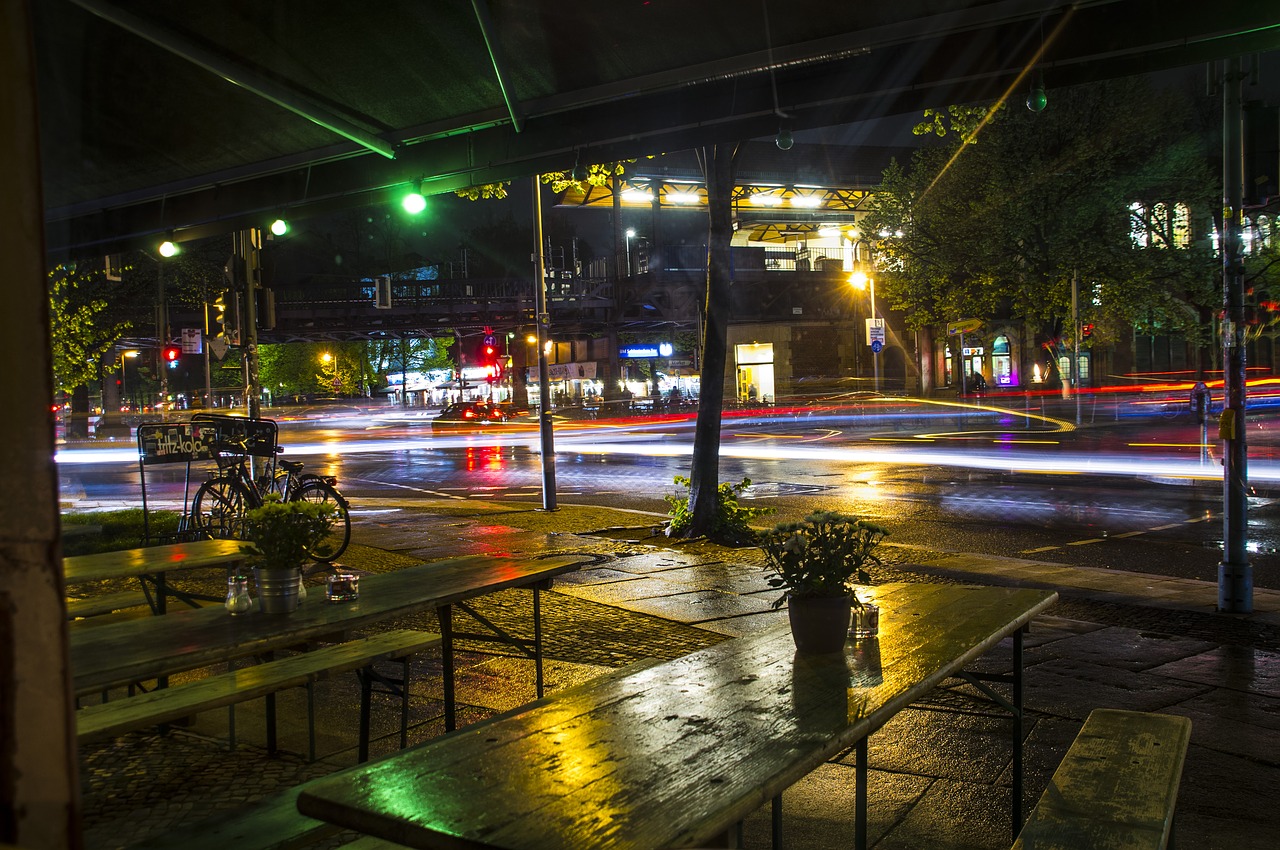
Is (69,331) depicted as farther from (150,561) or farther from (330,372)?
(330,372)

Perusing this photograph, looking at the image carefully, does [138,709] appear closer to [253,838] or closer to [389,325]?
[253,838]

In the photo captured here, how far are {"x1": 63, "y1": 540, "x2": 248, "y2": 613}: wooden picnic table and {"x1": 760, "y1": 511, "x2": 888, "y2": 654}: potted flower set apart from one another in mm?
3251

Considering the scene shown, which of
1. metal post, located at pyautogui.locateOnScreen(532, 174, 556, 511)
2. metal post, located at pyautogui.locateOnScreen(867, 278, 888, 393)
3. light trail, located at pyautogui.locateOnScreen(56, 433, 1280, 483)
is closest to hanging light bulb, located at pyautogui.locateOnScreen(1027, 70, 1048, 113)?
metal post, located at pyautogui.locateOnScreen(532, 174, 556, 511)

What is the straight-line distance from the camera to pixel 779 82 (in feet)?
23.4

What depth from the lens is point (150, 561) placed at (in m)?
6.01

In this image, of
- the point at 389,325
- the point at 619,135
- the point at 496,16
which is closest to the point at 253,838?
the point at 496,16

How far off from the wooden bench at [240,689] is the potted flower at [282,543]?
321 millimetres

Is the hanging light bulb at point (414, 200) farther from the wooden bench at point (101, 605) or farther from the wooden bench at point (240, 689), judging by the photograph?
the wooden bench at point (240, 689)

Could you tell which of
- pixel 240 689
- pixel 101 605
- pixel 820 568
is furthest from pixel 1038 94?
pixel 101 605

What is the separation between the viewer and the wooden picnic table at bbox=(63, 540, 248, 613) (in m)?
5.73

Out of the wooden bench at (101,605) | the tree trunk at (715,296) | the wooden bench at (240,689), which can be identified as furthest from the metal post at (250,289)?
the wooden bench at (240,689)

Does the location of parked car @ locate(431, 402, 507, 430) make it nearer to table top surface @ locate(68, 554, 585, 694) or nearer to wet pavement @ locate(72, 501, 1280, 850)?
wet pavement @ locate(72, 501, 1280, 850)

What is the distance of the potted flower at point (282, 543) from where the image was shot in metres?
4.46

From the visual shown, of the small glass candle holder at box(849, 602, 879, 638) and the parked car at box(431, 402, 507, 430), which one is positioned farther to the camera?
the parked car at box(431, 402, 507, 430)
